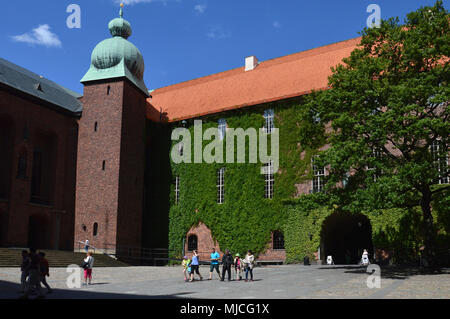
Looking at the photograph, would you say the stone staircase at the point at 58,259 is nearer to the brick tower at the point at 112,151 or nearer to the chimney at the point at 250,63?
the brick tower at the point at 112,151

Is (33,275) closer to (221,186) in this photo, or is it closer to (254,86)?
(221,186)

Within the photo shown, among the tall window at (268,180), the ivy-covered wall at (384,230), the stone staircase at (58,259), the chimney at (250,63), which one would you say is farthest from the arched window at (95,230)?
the chimney at (250,63)

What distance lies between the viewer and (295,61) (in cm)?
3553

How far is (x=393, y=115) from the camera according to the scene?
18.9m

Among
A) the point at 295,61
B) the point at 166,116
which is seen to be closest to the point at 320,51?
the point at 295,61

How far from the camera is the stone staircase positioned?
77.4 ft

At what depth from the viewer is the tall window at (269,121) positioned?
32.1 metres

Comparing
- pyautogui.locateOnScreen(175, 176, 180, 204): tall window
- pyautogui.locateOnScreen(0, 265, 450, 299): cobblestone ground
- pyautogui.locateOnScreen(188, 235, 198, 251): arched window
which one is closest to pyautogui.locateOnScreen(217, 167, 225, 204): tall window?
pyautogui.locateOnScreen(188, 235, 198, 251): arched window

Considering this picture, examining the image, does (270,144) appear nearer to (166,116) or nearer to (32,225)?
(166,116)

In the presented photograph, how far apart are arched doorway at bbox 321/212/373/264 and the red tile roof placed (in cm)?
846
